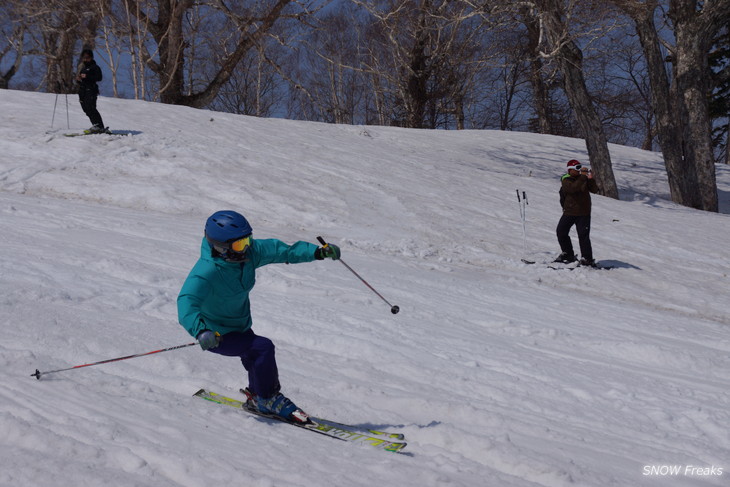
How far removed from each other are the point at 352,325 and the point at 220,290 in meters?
2.57

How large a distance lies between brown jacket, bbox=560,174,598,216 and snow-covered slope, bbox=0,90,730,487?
3.78 ft

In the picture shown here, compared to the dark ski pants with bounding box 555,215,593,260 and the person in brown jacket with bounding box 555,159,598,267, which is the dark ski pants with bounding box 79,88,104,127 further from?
the dark ski pants with bounding box 555,215,593,260

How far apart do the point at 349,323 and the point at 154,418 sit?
2858 millimetres

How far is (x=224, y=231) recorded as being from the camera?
3992 mm

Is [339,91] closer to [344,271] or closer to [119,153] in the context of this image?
[119,153]

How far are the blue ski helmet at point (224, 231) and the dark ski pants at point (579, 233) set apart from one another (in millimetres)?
7049

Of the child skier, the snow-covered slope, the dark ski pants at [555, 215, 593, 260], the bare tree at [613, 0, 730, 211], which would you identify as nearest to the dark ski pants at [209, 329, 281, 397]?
the child skier

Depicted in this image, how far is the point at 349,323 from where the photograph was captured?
654 cm

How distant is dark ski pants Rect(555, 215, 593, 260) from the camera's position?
32.5ft

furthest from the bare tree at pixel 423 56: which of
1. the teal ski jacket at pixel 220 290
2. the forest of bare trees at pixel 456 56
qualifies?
the teal ski jacket at pixel 220 290

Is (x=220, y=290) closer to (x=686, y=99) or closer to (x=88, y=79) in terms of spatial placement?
(x=88, y=79)

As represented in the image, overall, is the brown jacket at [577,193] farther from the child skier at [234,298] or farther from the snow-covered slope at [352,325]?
the child skier at [234,298]

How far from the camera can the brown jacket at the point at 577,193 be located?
989 cm

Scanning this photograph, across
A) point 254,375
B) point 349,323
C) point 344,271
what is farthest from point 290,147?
point 254,375
